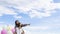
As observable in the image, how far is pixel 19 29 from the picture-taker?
4203 millimetres

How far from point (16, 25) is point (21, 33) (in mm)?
335

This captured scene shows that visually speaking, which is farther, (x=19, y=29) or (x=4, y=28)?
(x=4, y=28)

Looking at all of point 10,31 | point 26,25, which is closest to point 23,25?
point 26,25

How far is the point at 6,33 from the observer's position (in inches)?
201

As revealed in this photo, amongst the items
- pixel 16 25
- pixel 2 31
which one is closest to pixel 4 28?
pixel 2 31

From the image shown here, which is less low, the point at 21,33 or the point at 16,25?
the point at 16,25

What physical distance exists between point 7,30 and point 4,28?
0.50 ft

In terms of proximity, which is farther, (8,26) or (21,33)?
(8,26)

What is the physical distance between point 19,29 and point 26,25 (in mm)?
345

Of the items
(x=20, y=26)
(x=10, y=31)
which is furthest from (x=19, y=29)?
(x=10, y=31)

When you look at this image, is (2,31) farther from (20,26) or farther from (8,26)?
(20,26)

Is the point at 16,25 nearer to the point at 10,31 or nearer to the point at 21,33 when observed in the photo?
the point at 21,33

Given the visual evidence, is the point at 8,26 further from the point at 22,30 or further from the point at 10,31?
the point at 22,30

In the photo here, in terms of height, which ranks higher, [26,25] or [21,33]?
[26,25]
